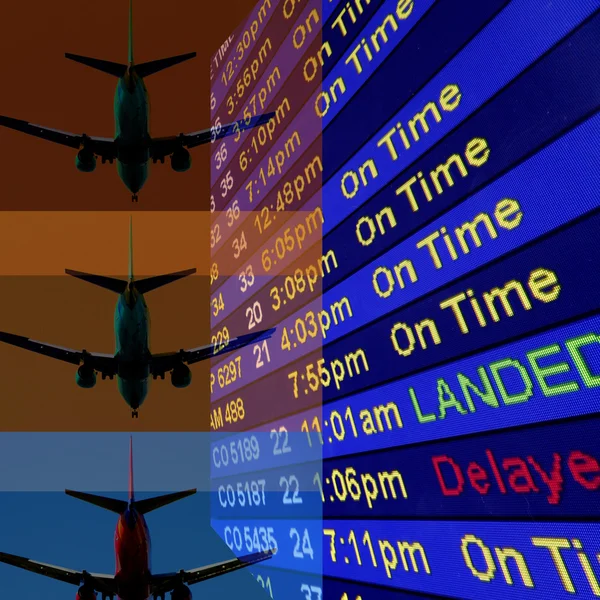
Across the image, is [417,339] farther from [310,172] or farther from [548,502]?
[310,172]

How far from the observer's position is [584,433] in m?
5.87

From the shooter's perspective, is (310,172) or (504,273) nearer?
(504,273)

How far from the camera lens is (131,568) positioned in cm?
1411

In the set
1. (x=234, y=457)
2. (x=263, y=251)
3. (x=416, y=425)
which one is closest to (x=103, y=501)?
(x=234, y=457)

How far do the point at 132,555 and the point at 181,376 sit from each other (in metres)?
3.20

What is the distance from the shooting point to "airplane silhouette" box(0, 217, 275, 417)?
1455cm

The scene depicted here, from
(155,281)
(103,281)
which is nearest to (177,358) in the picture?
(155,281)

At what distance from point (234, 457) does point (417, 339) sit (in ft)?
20.7

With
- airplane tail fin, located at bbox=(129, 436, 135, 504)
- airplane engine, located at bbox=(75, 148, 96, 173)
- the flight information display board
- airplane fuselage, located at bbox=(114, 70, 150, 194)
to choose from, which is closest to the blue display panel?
the flight information display board

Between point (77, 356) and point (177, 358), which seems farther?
point (177, 358)

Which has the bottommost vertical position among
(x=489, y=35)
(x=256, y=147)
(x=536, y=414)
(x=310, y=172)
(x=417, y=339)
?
(x=536, y=414)

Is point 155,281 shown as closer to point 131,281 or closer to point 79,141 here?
point 131,281

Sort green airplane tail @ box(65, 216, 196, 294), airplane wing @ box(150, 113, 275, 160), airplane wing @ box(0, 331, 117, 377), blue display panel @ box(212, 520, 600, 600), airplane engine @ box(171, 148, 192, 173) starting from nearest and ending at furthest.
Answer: blue display panel @ box(212, 520, 600, 600), green airplane tail @ box(65, 216, 196, 294), airplane wing @ box(0, 331, 117, 377), airplane wing @ box(150, 113, 275, 160), airplane engine @ box(171, 148, 192, 173)

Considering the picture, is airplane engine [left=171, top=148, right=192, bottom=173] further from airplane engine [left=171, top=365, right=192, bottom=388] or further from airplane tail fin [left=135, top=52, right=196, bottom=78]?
airplane engine [left=171, top=365, right=192, bottom=388]
